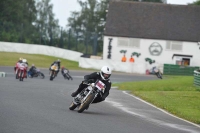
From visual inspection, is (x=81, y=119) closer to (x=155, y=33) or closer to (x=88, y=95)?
(x=88, y=95)

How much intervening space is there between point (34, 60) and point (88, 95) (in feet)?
155

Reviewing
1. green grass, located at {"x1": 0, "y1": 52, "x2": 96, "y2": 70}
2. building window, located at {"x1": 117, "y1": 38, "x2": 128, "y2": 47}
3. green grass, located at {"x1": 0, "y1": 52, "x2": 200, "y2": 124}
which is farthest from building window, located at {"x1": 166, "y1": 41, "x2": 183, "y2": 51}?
green grass, located at {"x1": 0, "y1": 52, "x2": 200, "y2": 124}

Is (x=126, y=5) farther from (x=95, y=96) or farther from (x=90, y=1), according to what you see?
(x=95, y=96)

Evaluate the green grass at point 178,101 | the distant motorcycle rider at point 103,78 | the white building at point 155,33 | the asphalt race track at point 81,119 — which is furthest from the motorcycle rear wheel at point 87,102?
the white building at point 155,33

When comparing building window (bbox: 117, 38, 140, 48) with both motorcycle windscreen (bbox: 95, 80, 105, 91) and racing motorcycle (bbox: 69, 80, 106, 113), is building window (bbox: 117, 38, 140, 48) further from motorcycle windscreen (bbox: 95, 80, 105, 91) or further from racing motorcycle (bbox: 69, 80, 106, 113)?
motorcycle windscreen (bbox: 95, 80, 105, 91)

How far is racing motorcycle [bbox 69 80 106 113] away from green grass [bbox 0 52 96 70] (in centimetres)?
4239

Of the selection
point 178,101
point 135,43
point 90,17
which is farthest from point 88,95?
point 90,17

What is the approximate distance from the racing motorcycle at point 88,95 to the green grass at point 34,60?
42387mm

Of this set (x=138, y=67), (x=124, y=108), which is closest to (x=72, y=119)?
(x=124, y=108)

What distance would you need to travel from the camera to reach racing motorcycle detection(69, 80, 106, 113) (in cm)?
1722

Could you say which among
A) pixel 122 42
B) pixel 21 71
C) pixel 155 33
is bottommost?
pixel 21 71

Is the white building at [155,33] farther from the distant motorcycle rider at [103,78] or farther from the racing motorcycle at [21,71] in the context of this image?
the distant motorcycle rider at [103,78]

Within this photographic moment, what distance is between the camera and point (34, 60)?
211ft

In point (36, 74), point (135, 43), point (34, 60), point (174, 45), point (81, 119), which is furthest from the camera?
point (135, 43)
